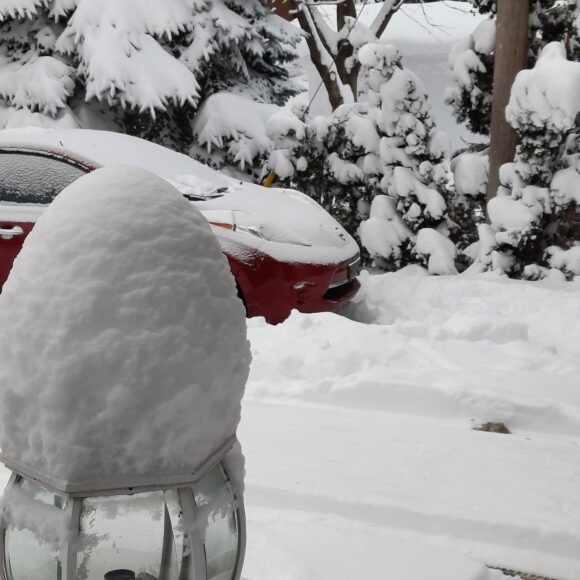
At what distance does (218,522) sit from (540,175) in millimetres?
5947

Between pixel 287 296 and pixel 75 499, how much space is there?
3.99 meters

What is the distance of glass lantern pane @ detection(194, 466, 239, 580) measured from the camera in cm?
140

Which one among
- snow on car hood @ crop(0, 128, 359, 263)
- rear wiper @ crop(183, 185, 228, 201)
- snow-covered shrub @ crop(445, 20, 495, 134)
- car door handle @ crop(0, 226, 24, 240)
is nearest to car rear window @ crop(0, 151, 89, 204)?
snow on car hood @ crop(0, 128, 359, 263)

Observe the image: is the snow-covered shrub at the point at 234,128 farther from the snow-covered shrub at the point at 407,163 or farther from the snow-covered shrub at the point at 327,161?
the snow-covered shrub at the point at 407,163

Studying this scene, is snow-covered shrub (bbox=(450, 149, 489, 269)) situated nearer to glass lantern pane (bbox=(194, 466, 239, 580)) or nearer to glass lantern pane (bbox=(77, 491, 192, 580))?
glass lantern pane (bbox=(194, 466, 239, 580))

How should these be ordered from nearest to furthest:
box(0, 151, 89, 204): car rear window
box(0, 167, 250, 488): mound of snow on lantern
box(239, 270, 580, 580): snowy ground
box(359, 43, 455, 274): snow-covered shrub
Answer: box(0, 167, 250, 488): mound of snow on lantern
box(239, 270, 580, 580): snowy ground
box(0, 151, 89, 204): car rear window
box(359, 43, 455, 274): snow-covered shrub

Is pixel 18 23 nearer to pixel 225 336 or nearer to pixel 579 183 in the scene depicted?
pixel 579 183

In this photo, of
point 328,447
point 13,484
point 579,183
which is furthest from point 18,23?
point 13,484

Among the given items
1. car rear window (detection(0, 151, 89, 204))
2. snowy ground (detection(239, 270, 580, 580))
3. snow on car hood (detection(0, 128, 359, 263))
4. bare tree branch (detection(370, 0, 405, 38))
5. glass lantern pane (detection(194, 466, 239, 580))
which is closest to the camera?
glass lantern pane (detection(194, 466, 239, 580))

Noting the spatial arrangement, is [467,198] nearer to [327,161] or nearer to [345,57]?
[327,161]

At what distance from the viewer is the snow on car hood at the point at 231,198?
537 centimetres

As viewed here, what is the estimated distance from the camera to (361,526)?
258 centimetres

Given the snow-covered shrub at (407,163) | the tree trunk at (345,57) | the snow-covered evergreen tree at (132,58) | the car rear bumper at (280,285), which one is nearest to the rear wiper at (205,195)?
the car rear bumper at (280,285)

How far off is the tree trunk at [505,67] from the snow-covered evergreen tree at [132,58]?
411cm
